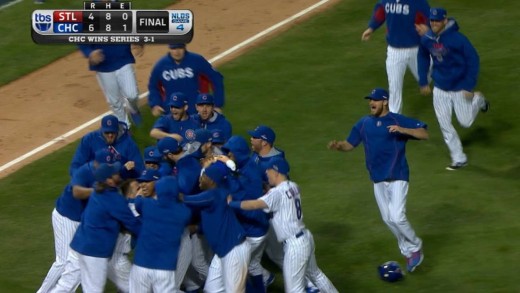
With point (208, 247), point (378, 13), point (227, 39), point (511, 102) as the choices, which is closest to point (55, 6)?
point (227, 39)

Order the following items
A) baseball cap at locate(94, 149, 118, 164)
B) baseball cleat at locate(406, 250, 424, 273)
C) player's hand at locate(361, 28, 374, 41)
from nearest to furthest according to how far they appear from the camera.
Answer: baseball cap at locate(94, 149, 118, 164) < baseball cleat at locate(406, 250, 424, 273) < player's hand at locate(361, 28, 374, 41)

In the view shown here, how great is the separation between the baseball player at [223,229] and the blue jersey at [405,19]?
5.30m

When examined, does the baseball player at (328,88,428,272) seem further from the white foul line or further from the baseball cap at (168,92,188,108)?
the white foul line

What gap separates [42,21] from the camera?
41.0 ft

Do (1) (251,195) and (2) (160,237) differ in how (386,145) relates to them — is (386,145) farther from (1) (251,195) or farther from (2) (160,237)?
(2) (160,237)

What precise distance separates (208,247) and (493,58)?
763cm

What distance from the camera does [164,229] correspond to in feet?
36.9

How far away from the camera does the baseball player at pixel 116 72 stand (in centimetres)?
1597

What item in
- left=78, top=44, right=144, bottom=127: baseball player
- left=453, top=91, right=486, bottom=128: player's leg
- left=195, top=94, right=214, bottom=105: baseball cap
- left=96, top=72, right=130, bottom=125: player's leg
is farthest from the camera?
left=96, top=72, right=130, bottom=125: player's leg

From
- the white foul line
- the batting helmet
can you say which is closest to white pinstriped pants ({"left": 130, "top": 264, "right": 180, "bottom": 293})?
the batting helmet

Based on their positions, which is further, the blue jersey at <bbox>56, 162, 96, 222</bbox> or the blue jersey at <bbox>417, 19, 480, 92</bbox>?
the blue jersey at <bbox>417, 19, 480, 92</bbox>

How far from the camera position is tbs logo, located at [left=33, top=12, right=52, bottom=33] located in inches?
492

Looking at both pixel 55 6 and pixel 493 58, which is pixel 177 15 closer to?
pixel 493 58

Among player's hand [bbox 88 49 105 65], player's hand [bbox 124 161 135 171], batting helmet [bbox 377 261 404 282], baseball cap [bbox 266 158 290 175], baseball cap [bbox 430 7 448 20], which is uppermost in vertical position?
baseball cap [bbox 430 7 448 20]
